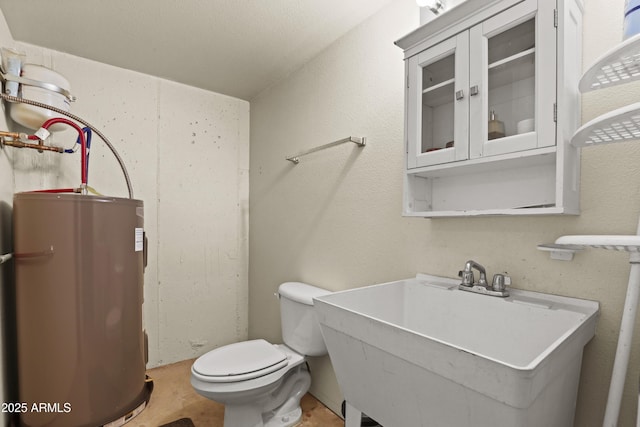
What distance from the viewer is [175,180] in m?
2.35

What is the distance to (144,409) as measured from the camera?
1.79m

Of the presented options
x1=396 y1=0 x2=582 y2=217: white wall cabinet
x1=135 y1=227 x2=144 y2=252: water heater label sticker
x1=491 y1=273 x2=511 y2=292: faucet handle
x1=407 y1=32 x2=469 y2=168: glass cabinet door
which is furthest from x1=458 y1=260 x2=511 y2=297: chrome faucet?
x1=135 y1=227 x2=144 y2=252: water heater label sticker

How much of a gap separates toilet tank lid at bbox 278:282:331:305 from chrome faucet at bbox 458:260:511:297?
76 centimetres

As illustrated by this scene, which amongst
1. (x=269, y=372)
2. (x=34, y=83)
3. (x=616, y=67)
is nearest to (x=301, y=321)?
(x=269, y=372)

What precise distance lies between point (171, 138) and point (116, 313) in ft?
4.53

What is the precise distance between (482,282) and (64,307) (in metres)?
1.76

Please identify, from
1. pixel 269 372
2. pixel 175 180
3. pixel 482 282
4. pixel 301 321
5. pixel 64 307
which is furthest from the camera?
pixel 175 180

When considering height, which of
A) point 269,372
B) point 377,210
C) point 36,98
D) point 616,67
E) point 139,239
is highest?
point 36,98

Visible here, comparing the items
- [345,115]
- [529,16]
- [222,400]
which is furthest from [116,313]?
[529,16]

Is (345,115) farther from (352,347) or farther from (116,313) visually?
(116,313)

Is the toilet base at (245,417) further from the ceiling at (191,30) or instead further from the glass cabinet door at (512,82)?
the ceiling at (191,30)

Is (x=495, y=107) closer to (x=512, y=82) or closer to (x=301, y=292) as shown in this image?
(x=512, y=82)

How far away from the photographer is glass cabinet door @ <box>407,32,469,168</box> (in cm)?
105

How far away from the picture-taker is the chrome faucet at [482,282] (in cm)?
104
